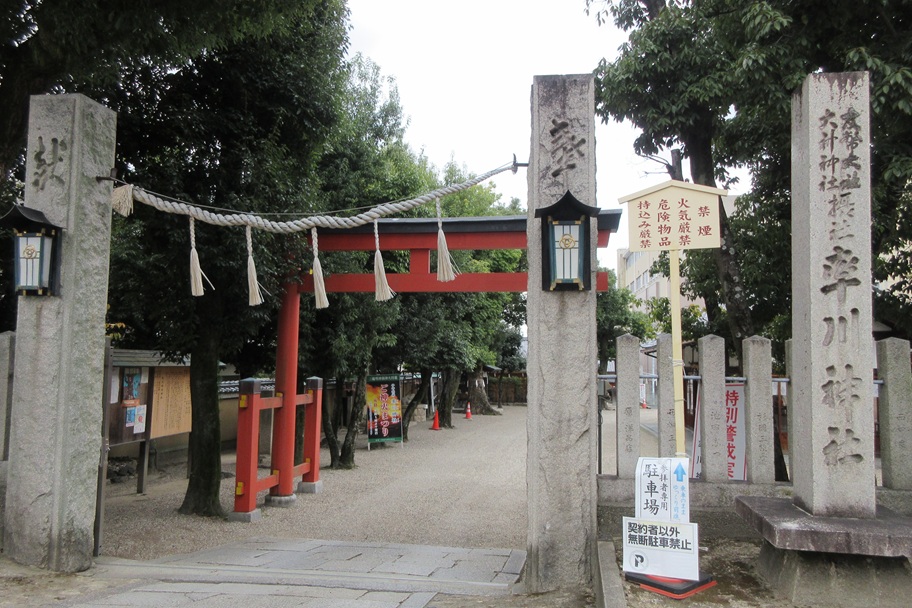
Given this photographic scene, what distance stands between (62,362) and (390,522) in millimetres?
5645

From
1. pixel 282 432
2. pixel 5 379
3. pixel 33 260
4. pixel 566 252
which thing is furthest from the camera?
pixel 282 432

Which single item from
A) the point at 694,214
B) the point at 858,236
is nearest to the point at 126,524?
the point at 694,214

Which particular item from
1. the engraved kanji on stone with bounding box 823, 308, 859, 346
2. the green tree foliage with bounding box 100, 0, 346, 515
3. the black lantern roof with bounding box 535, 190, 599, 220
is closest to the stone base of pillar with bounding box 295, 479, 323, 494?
the green tree foliage with bounding box 100, 0, 346, 515

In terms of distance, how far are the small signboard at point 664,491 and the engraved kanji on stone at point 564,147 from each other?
2.53 meters

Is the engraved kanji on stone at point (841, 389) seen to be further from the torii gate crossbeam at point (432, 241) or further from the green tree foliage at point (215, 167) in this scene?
the green tree foliage at point (215, 167)

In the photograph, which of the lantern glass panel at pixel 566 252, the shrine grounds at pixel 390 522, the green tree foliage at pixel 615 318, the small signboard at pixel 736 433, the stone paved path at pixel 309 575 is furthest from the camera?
the green tree foliage at pixel 615 318

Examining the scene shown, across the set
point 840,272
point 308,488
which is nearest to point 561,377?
point 840,272

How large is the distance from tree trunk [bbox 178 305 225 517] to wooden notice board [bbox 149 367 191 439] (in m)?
2.41

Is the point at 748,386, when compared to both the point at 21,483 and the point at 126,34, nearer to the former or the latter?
the point at 21,483

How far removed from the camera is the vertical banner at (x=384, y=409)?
18.8 m

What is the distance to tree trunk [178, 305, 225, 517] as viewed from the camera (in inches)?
369

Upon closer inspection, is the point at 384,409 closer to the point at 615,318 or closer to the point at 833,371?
the point at 833,371

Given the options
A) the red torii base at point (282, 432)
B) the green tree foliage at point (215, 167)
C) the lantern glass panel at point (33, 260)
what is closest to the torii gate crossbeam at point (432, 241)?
the green tree foliage at point (215, 167)

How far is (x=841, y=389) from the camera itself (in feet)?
15.4
